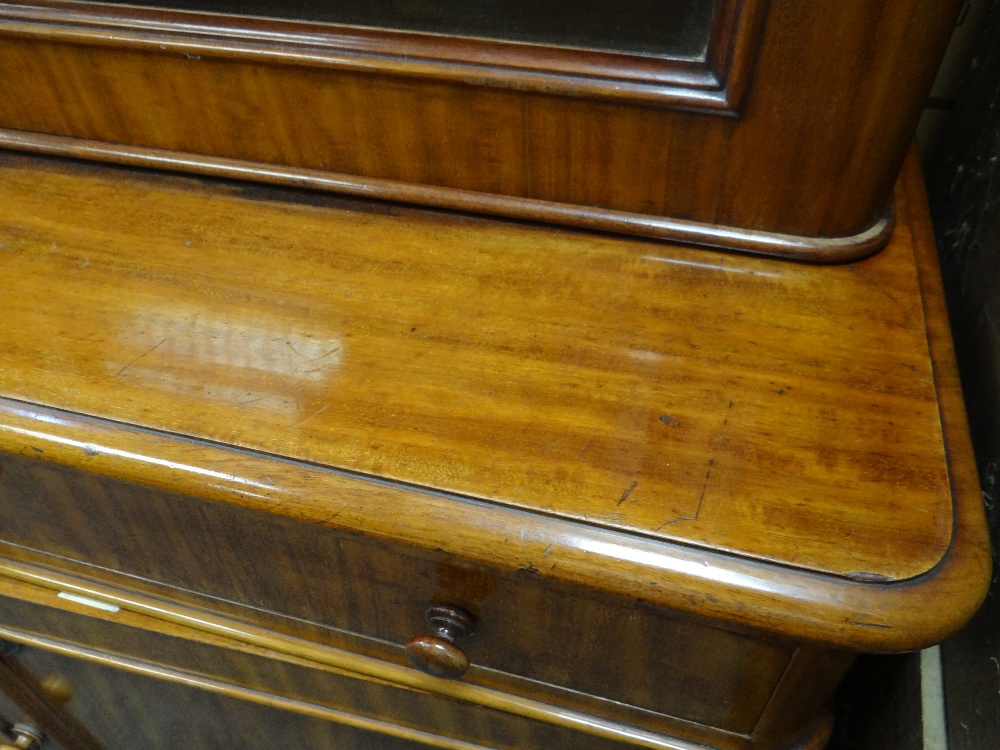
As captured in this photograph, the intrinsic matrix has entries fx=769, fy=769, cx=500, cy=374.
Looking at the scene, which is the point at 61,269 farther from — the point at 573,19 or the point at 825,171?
the point at 825,171

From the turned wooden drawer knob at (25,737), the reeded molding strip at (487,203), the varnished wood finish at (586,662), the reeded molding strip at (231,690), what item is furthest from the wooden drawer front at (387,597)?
the turned wooden drawer knob at (25,737)

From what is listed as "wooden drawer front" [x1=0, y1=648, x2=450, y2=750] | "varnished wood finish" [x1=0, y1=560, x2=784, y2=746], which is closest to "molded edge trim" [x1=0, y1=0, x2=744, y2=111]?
"varnished wood finish" [x1=0, y1=560, x2=784, y2=746]

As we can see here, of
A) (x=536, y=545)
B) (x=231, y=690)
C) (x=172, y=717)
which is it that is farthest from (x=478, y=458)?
(x=172, y=717)

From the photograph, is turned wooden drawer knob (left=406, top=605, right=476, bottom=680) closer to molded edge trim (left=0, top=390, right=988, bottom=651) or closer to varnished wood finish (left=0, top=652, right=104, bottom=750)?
molded edge trim (left=0, top=390, right=988, bottom=651)

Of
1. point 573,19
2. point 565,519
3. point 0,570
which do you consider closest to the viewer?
point 565,519

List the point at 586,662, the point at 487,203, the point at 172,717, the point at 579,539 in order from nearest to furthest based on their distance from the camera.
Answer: the point at 579,539 → the point at 586,662 → the point at 487,203 → the point at 172,717

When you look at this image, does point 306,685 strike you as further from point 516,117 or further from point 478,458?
point 516,117

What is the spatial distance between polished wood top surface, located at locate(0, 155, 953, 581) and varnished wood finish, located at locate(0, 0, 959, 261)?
3cm

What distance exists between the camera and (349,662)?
58cm

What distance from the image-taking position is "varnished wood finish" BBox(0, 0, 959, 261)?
48 centimetres

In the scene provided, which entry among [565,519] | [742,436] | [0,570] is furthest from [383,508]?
[0,570]

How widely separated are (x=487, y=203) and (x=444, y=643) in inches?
12.9

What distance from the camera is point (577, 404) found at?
1.50ft

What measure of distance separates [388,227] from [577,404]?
Result: 9.6 inches
